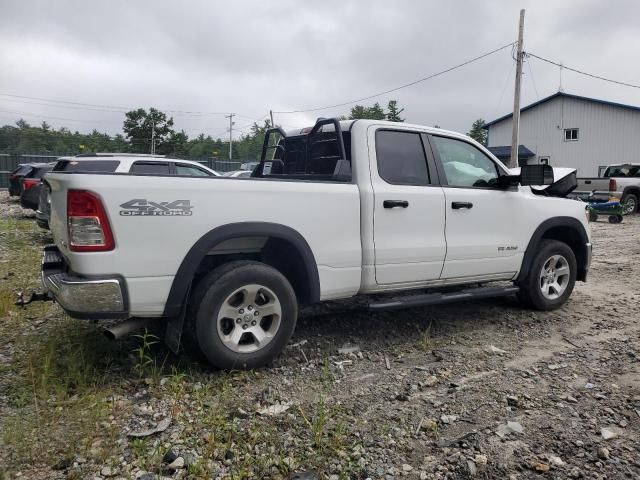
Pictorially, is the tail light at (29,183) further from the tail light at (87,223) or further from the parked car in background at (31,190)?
the tail light at (87,223)

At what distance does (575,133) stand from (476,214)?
31369mm

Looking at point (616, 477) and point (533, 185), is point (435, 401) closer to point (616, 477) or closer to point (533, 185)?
point (616, 477)

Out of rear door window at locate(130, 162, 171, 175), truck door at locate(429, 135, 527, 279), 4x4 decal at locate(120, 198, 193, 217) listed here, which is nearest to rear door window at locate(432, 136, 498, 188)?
truck door at locate(429, 135, 527, 279)

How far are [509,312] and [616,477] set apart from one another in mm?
3043

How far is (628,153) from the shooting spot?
1150 inches

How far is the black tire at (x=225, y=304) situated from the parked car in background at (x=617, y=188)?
53.7 ft

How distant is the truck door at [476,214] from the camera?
4.69m

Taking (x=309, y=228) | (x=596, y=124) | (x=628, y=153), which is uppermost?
(x=596, y=124)

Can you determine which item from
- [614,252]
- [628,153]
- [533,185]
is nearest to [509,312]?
[533,185]

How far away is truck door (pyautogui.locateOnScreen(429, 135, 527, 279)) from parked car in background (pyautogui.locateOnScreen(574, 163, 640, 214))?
45.9 ft

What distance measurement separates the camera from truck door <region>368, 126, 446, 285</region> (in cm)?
422

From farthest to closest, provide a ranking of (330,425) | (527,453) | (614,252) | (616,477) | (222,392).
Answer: (614,252)
(222,392)
(330,425)
(527,453)
(616,477)

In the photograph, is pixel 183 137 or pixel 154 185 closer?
pixel 154 185

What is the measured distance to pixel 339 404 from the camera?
3.37 metres
